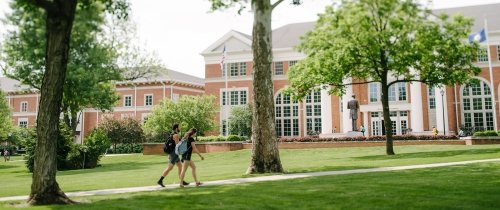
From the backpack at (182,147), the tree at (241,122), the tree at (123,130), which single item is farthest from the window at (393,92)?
the backpack at (182,147)

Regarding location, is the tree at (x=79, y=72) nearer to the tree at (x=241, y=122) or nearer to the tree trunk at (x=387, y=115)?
the tree at (x=241, y=122)

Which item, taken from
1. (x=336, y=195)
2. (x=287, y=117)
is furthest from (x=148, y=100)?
(x=336, y=195)

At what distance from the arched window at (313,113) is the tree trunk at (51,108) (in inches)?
1666

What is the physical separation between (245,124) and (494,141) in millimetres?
21623

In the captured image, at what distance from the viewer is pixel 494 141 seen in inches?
1209

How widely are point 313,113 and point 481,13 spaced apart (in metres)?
19.4

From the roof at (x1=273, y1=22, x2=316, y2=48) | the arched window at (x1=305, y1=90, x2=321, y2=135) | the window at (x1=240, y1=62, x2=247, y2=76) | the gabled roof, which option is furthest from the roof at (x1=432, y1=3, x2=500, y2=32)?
the window at (x1=240, y1=62, x2=247, y2=76)

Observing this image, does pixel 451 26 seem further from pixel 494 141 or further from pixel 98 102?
pixel 98 102

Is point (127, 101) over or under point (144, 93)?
under

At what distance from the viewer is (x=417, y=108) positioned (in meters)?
43.9

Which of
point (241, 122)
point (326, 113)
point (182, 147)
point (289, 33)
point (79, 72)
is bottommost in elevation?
point (182, 147)

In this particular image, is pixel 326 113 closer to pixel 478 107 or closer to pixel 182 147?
pixel 478 107

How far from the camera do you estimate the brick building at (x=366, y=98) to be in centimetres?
4541

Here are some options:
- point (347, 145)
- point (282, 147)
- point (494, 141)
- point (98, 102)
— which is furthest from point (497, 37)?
point (98, 102)
